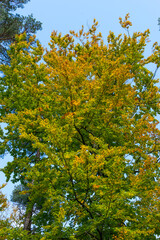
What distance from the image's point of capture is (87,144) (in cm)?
709

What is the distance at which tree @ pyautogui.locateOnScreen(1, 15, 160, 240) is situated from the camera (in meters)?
4.61

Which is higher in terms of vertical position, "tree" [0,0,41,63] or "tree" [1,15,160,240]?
"tree" [0,0,41,63]

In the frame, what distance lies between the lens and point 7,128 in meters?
7.14

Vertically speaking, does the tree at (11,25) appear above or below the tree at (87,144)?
above

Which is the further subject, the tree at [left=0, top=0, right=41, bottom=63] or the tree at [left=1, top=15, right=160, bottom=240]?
the tree at [left=0, top=0, right=41, bottom=63]

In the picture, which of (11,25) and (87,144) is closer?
(87,144)

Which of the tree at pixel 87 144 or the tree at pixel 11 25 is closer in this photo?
the tree at pixel 87 144

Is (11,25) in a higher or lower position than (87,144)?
higher

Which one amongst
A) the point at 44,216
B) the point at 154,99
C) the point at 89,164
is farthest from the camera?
the point at 154,99

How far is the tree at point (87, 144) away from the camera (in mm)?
4609

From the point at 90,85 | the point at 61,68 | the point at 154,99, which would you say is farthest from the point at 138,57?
the point at 61,68

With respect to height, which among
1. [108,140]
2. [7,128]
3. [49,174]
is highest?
[7,128]

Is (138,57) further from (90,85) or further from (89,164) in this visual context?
(89,164)

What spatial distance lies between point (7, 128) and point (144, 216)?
4.93 meters
